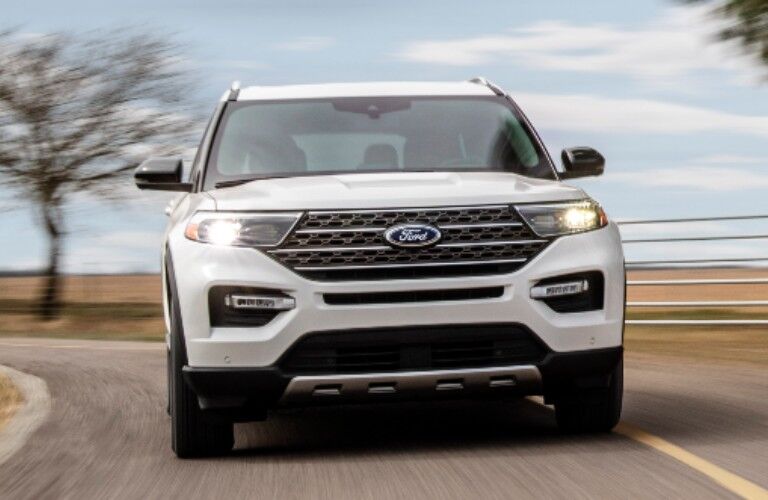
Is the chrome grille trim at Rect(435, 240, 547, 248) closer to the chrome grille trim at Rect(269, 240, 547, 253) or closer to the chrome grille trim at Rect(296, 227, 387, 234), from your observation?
the chrome grille trim at Rect(269, 240, 547, 253)

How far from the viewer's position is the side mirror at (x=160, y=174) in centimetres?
955

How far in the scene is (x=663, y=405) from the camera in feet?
36.2

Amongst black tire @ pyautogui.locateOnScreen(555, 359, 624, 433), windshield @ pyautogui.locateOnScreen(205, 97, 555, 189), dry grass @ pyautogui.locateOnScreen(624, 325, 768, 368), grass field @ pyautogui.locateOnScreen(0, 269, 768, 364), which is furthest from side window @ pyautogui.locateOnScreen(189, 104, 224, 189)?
grass field @ pyautogui.locateOnScreen(0, 269, 768, 364)

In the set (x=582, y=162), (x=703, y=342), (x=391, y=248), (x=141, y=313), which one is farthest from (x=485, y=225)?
(x=141, y=313)

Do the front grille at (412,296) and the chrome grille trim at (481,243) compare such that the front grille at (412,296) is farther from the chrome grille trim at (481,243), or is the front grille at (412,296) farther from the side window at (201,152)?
the side window at (201,152)

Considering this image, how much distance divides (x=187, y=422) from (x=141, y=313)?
3150 centimetres

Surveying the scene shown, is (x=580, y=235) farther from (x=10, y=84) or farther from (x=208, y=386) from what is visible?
(x=10, y=84)

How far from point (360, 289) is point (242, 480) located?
109 cm

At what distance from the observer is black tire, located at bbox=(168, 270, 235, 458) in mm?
8500

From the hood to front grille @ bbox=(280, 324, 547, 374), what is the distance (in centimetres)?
64

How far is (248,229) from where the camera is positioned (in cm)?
835

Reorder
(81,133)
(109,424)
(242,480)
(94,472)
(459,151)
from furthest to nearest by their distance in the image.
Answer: (81,133) → (109,424) → (459,151) → (94,472) → (242,480)

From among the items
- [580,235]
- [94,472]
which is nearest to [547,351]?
[580,235]

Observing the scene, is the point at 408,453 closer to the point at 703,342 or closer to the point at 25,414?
the point at 25,414
